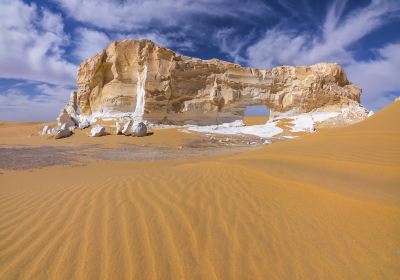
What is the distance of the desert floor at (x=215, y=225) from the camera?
86.3 inches

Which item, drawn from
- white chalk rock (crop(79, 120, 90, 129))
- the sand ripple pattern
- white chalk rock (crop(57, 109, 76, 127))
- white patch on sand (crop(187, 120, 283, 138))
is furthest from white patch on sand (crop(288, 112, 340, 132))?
the sand ripple pattern

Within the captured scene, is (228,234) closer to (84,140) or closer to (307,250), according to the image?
(307,250)

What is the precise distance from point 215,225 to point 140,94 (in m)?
21.3

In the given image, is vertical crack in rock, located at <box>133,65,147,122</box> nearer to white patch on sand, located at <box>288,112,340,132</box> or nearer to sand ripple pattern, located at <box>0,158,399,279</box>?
white patch on sand, located at <box>288,112,340,132</box>

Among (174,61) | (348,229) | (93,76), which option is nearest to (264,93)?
(174,61)

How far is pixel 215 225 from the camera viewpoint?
2869mm

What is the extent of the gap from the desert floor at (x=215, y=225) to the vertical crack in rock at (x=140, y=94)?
17954mm

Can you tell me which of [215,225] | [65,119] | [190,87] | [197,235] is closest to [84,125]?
[65,119]

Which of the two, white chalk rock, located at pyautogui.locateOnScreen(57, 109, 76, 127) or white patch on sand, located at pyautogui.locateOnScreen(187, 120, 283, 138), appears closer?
white chalk rock, located at pyautogui.locateOnScreen(57, 109, 76, 127)

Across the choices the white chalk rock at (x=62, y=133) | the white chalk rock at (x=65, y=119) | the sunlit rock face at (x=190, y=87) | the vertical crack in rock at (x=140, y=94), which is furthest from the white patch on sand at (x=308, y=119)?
the white chalk rock at (x=65, y=119)

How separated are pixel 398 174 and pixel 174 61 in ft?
69.9

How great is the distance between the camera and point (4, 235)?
107 inches

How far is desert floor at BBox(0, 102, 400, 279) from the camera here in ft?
7.19

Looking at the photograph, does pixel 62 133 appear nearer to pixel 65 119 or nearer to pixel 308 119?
pixel 65 119
